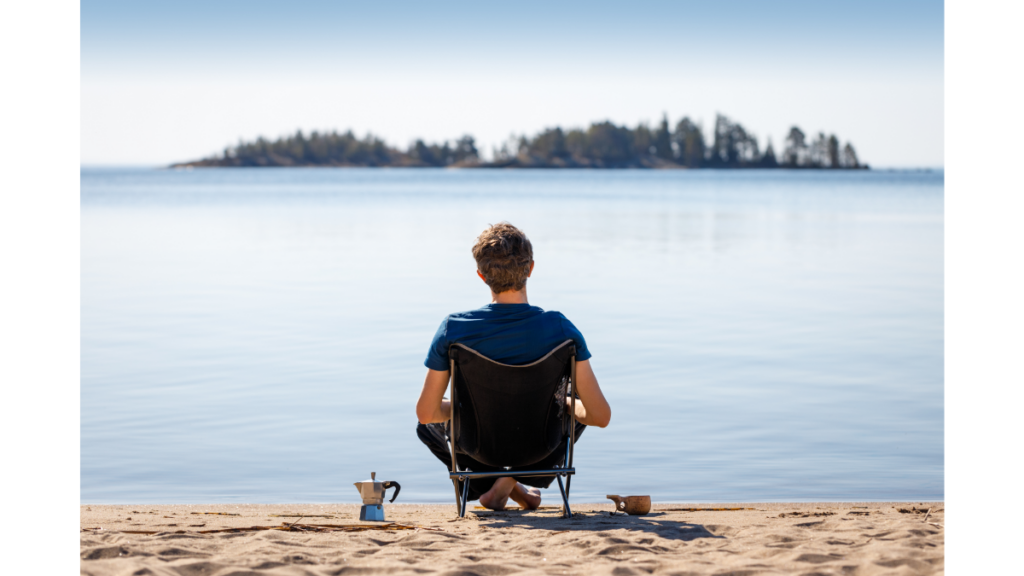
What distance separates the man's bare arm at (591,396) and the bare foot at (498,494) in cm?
50

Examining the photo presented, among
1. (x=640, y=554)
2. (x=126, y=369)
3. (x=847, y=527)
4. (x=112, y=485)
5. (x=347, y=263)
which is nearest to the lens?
(x=640, y=554)

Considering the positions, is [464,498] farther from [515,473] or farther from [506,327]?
[506,327]

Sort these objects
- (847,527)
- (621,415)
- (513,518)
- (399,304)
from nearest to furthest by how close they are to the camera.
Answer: (847,527) → (513,518) → (621,415) → (399,304)

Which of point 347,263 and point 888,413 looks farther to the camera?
point 347,263

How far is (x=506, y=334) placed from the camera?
3773 millimetres

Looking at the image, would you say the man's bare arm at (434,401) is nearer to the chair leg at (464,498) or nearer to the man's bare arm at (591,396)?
the chair leg at (464,498)

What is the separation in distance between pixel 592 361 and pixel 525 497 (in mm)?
4672

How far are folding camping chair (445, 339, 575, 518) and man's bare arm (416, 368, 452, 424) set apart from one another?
0.06 meters

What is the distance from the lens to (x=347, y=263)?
699 inches

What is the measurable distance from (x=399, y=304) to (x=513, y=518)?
27.7 ft

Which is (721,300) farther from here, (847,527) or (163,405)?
(847,527)

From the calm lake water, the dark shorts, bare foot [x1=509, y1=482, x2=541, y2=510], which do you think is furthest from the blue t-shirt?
the calm lake water
